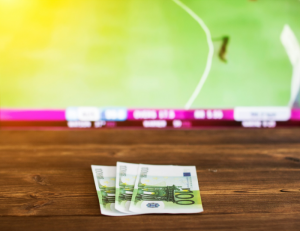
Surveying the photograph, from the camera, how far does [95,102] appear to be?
4.69 feet

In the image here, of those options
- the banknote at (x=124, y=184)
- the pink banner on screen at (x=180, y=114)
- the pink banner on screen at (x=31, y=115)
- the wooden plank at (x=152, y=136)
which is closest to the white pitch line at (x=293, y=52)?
the wooden plank at (x=152, y=136)

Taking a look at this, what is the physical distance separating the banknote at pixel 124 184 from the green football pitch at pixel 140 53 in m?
0.47

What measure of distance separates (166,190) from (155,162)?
0.23m

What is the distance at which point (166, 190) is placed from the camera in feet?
2.94

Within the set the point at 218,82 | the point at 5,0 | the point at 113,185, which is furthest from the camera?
the point at 218,82

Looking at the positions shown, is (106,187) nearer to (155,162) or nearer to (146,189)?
(146,189)

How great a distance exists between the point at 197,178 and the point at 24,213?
552 millimetres

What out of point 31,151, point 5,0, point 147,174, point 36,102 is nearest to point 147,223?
point 147,174

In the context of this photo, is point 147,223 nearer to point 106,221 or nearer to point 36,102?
point 106,221

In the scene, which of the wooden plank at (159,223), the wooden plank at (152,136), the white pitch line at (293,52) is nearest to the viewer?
the wooden plank at (159,223)

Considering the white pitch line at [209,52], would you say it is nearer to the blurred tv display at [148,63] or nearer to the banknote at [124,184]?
the blurred tv display at [148,63]

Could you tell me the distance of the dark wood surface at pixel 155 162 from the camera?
782 millimetres

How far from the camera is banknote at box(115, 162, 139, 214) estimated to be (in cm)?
83

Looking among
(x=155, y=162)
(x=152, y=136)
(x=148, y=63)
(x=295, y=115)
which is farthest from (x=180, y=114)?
(x=295, y=115)
